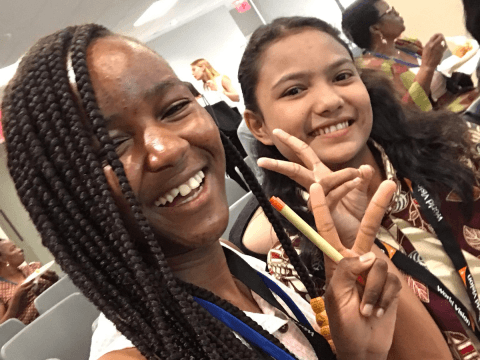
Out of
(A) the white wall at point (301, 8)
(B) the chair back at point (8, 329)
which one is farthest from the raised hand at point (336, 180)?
(A) the white wall at point (301, 8)

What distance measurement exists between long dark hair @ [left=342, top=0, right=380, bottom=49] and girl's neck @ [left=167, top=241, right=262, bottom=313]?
7.70 ft

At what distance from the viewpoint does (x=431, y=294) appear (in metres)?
1.07

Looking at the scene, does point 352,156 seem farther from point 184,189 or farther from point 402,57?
point 402,57

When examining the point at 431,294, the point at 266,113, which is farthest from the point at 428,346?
the point at 266,113

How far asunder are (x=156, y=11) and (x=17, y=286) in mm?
4233

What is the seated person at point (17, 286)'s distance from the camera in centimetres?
359

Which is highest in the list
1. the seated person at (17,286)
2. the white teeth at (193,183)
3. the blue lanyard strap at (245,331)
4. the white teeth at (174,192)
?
the white teeth at (174,192)

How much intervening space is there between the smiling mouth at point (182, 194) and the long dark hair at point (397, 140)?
21.0 inches

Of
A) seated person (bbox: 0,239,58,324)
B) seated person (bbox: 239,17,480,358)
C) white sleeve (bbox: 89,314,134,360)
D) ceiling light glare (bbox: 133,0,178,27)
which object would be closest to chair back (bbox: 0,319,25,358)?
seated person (bbox: 0,239,58,324)

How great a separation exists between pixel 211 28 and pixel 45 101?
7738 mm

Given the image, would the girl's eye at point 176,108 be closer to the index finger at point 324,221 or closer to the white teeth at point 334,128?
the index finger at point 324,221

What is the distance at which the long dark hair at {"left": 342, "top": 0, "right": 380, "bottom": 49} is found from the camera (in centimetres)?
280

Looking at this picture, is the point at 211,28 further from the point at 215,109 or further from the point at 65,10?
the point at 215,109

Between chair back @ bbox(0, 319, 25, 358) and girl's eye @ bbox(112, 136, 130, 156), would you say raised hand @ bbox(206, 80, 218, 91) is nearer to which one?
chair back @ bbox(0, 319, 25, 358)
